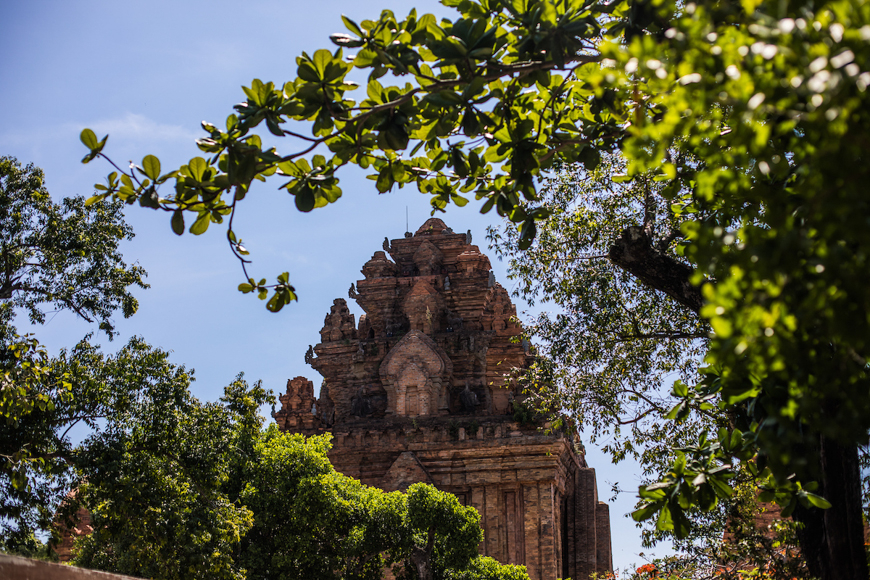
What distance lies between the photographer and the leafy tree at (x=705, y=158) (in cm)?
302

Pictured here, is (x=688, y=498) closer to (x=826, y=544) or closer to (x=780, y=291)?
(x=826, y=544)

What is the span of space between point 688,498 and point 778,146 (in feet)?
7.81

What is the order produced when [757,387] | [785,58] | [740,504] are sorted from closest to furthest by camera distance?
[785,58]
[757,387]
[740,504]

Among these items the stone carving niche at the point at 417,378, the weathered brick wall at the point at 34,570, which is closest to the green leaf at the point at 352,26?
the weathered brick wall at the point at 34,570

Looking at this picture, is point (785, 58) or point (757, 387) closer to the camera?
point (785, 58)

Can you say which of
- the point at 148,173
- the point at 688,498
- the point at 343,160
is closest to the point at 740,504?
the point at 688,498

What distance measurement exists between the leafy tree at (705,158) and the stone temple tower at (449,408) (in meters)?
18.0

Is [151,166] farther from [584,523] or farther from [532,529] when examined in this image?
[584,523]

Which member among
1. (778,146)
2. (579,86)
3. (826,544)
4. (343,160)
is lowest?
(826,544)

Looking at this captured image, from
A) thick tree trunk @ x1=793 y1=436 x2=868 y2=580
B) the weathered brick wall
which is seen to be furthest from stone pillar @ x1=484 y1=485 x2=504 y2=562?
the weathered brick wall

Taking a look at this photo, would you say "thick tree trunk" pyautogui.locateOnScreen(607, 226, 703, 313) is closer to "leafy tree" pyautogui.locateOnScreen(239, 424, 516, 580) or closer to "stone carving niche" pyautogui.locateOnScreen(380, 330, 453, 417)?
"leafy tree" pyautogui.locateOnScreen(239, 424, 516, 580)

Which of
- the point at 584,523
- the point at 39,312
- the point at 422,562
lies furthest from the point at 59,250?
the point at 584,523

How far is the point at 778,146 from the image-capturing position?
4328 millimetres

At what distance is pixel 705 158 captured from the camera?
360 cm
